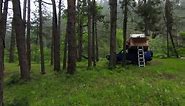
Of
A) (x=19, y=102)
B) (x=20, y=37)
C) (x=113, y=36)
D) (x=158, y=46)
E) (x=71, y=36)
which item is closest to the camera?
(x=19, y=102)

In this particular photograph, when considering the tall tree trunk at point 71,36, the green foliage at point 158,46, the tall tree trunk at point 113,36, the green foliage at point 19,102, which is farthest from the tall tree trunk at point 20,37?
the green foliage at point 158,46

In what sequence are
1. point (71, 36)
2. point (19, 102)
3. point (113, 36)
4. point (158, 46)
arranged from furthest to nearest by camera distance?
point (158, 46) < point (113, 36) < point (71, 36) < point (19, 102)

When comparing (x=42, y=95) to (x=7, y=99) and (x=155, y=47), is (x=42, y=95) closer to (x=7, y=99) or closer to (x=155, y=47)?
(x=7, y=99)

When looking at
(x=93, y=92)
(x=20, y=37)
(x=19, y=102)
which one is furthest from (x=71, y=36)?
(x=19, y=102)

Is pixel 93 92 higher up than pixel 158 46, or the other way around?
pixel 158 46

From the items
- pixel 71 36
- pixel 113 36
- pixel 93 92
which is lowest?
pixel 93 92

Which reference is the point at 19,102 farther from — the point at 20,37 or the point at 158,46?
the point at 158,46

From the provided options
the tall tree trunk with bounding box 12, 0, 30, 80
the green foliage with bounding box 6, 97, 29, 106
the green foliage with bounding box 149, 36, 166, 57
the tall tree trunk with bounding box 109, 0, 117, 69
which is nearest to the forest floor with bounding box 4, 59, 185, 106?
the green foliage with bounding box 6, 97, 29, 106

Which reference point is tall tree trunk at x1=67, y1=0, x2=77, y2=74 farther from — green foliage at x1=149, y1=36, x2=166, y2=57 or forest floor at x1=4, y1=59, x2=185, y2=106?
green foliage at x1=149, y1=36, x2=166, y2=57

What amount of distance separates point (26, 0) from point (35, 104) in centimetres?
2008

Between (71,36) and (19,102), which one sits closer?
(19,102)

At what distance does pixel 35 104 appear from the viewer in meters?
15.5

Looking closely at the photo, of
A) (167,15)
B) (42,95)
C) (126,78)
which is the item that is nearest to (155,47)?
(167,15)

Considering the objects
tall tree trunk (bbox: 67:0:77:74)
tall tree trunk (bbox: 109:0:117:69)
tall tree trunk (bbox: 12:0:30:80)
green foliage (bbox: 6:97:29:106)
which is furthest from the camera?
tall tree trunk (bbox: 109:0:117:69)
